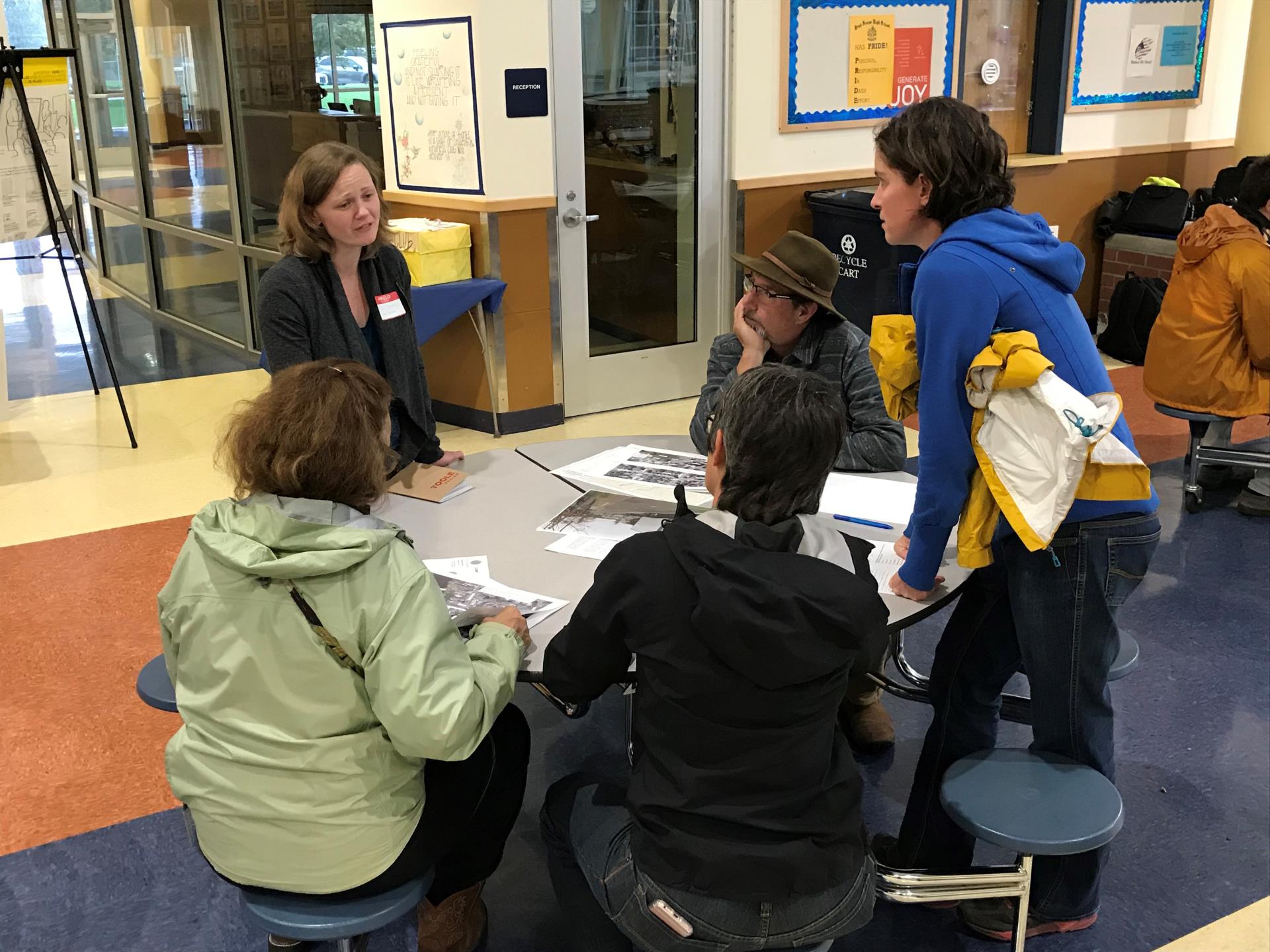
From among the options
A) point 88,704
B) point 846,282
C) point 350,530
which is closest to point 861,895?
point 350,530

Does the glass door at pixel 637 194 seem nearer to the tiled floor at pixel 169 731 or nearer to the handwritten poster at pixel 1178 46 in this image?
the tiled floor at pixel 169 731

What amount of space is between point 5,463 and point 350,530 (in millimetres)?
4174

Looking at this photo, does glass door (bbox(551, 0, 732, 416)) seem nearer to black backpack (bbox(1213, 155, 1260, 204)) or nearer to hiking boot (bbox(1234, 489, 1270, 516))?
hiking boot (bbox(1234, 489, 1270, 516))

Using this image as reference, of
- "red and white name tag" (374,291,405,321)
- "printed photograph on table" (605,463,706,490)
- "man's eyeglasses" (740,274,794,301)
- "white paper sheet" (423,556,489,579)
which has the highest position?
"man's eyeglasses" (740,274,794,301)

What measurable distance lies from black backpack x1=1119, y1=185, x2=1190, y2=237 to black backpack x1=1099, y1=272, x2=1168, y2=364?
0.34 meters

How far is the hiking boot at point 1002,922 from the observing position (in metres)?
2.29

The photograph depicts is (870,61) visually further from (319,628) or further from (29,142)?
(319,628)

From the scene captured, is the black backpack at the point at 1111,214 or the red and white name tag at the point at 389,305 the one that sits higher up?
the red and white name tag at the point at 389,305

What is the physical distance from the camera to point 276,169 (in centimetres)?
655

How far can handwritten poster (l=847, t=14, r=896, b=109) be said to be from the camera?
19.0 ft

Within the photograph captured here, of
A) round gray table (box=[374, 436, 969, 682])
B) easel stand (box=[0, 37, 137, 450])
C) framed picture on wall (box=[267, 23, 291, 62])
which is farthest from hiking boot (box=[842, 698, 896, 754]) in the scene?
framed picture on wall (box=[267, 23, 291, 62])

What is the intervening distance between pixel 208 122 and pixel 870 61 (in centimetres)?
376

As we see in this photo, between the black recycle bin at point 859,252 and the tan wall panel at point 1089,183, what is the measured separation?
175mm

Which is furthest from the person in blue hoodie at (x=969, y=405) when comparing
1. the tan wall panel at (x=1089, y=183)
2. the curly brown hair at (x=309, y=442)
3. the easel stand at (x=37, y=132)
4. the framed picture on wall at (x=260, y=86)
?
the framed picture on wall at (x=260, y=86)
